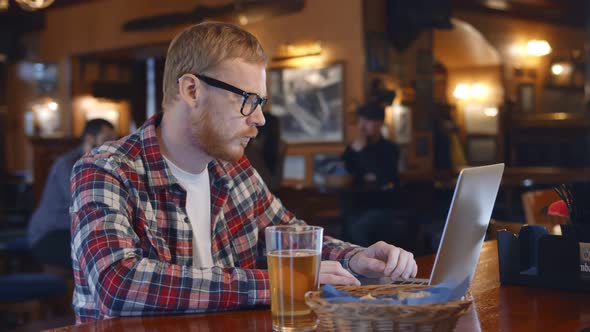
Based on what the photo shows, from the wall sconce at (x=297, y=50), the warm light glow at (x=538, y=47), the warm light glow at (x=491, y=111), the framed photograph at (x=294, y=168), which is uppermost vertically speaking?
the warm light glow at (x=538, y=47)

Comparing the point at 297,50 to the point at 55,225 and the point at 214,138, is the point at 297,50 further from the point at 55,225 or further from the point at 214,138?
the point at 214,138

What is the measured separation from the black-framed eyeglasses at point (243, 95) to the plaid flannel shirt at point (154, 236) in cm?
19

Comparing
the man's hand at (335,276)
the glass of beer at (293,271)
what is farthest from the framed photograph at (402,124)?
the glass of beer at (293,271)

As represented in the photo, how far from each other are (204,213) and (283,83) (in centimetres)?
701

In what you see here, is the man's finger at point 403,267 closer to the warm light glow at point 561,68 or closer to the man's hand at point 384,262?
the man's hand at point 384,262

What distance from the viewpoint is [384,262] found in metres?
1.54

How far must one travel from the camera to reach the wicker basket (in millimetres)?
886

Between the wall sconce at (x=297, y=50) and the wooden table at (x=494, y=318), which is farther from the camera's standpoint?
the wall sconce at (x=297, y=50)

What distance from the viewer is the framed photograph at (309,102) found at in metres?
8.20

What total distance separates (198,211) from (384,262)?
494 mm

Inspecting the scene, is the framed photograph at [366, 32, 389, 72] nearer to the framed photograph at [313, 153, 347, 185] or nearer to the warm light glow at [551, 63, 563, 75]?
the framed photograph at [313, 153, 347, 185]

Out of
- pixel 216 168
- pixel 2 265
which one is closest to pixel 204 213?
pixel 216 168

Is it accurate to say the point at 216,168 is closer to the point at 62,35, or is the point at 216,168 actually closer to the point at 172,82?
the point at 172,82

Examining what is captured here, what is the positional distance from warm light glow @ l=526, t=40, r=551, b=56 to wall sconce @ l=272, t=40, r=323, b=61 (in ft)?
15.0
